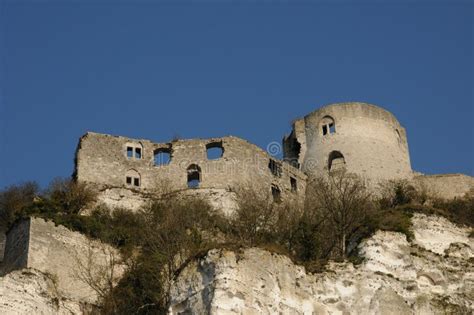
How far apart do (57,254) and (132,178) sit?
27.9 ft

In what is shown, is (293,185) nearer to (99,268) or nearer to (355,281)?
(99,268)

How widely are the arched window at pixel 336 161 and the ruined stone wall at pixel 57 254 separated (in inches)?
581

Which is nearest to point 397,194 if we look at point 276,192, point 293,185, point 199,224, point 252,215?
point 276,192

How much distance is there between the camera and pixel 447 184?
172 ft

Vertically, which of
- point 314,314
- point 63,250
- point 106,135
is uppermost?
point 106,135

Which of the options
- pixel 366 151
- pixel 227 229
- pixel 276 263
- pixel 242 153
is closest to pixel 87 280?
pixel 227 229

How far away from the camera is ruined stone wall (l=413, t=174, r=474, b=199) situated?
170 ft

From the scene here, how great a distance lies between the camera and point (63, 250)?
3984cm

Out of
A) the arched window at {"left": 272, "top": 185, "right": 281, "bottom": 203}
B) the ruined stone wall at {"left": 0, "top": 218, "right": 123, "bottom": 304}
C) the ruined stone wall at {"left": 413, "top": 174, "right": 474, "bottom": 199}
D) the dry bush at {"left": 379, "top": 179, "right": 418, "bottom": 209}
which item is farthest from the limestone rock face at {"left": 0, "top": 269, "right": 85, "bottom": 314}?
the ruined stone wall at {"left": 413, "top": 174, "right": 474, "bottom": 199}

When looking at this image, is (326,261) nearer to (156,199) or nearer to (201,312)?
(201,312)

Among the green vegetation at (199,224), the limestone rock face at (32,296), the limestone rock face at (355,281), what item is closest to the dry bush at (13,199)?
the green vegetation at (199,224)

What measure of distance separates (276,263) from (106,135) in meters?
17.1

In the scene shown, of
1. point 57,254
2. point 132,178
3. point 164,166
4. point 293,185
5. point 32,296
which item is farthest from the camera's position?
point 293,185

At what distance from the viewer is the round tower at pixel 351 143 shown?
52031 mm
